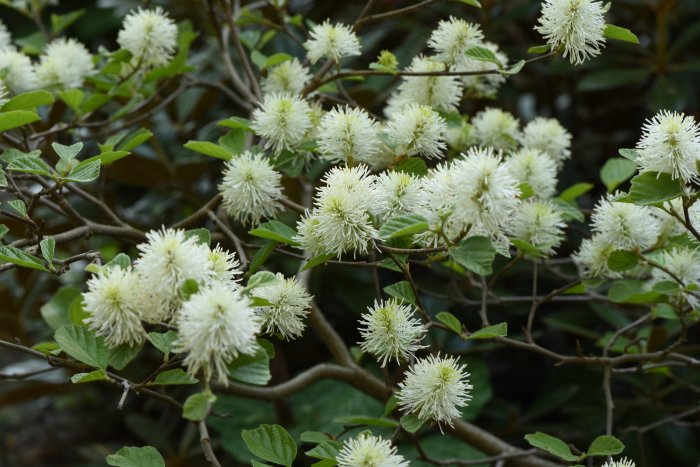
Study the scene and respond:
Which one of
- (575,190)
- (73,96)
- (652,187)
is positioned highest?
(575,190)

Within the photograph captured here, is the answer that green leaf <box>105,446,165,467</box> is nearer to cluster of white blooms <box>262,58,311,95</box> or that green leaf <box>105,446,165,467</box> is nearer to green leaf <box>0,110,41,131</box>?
green leaf <box>0,110,41,131</box>

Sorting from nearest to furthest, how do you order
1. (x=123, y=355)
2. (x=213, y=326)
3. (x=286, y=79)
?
(x=213, y=326), (x=123, y=355), (x=286, y=79)

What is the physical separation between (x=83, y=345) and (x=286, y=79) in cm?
44

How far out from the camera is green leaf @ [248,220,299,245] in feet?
2.20

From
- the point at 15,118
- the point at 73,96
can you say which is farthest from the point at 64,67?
the point at 15,118

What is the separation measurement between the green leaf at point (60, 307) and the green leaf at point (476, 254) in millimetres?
498

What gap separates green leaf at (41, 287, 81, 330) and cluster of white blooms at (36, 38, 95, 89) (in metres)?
0.28

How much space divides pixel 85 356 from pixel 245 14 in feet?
2.07

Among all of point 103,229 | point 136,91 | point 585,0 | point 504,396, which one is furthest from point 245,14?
point 504,396

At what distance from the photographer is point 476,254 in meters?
0.63

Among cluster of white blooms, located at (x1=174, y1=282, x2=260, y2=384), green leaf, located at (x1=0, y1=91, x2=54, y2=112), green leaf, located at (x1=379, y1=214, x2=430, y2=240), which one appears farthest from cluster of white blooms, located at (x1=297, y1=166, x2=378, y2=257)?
green leaf, located at (x1=0, y1=91, x2=54, y2=112)

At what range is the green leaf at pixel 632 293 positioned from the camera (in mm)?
801

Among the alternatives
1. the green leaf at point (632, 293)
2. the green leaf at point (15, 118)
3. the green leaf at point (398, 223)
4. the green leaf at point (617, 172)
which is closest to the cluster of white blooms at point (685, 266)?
the green leaf at point (632, 293)

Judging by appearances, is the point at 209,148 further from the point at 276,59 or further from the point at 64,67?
the point at 64,67
